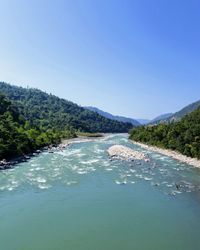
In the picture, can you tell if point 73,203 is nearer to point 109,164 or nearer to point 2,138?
point 109,164

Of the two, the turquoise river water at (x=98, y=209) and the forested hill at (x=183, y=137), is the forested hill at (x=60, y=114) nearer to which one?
the forested hill at (x=183, y=137)

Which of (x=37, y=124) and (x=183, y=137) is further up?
(x=37, y=124)

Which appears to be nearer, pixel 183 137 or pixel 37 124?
pixel 183 137

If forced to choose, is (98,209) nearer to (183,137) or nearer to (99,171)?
(99,171)

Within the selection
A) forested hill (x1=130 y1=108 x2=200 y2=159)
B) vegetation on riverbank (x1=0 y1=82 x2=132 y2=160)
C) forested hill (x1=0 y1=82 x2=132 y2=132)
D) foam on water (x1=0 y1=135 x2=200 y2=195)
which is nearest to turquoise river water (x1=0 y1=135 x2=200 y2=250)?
foam on water (x1=0 y1=135 x2=200 y2=195)

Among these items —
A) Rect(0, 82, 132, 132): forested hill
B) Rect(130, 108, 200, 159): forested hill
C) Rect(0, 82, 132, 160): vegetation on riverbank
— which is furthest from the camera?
Rect(0, 82, 132, 132): forested hill

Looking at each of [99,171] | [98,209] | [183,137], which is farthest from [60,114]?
[98,209]

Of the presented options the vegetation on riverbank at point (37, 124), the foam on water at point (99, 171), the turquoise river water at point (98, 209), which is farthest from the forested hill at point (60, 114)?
the turquoise river water at point (98, 209)

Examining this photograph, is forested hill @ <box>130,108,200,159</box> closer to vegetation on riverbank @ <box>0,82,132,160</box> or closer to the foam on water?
the foam on water

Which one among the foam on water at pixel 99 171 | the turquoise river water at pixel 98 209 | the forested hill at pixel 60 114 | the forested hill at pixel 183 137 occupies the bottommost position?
the turquoise river water at pixel 98 209

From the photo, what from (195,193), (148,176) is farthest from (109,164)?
(195,193)
